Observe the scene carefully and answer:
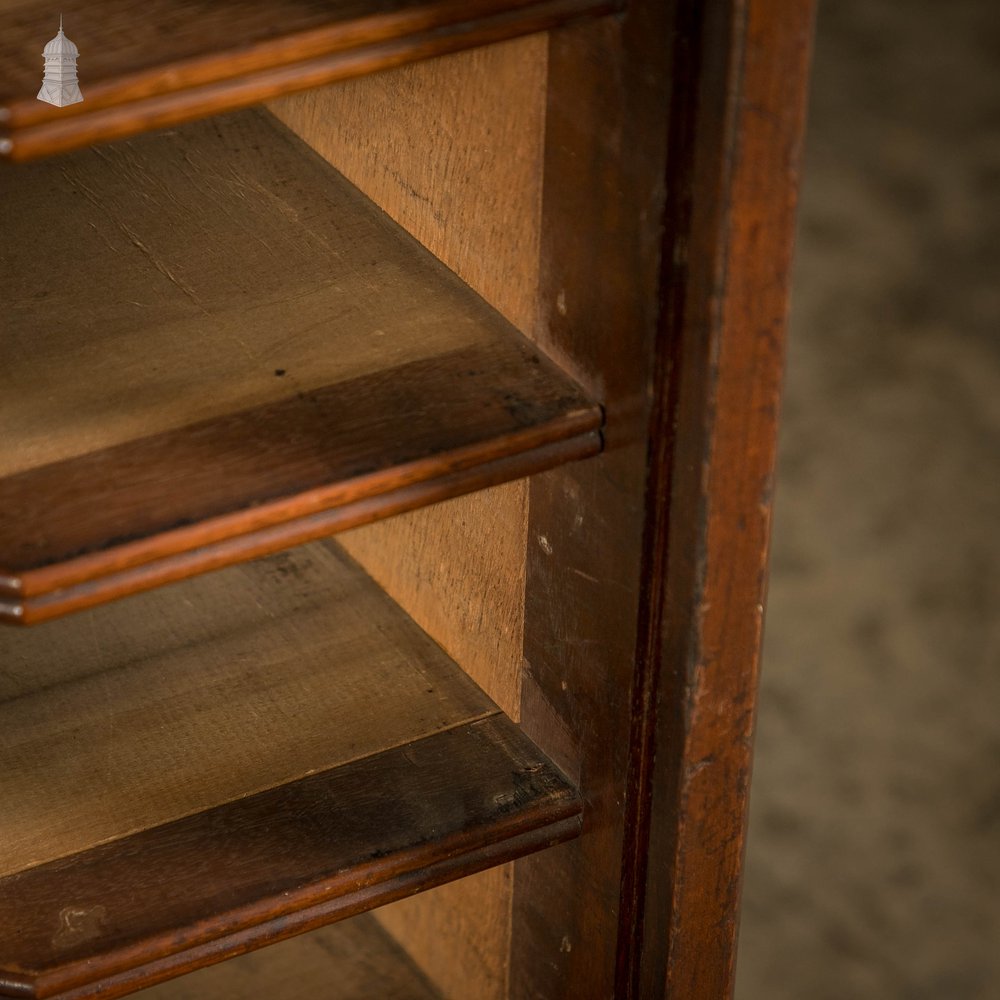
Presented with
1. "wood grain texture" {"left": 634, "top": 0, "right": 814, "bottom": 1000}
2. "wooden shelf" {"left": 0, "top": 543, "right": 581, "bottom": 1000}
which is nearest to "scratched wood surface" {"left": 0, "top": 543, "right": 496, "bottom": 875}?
"wooden shelf" {"left": 0, "top": 543, "right": 581, "bottom": 1000}

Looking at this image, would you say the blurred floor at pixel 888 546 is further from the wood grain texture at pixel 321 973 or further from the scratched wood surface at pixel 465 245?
the scratched wood surface at pixel 465 245

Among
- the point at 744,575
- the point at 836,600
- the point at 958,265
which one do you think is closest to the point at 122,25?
the point at 744,575

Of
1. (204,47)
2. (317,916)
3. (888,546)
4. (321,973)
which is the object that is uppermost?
(204,47)

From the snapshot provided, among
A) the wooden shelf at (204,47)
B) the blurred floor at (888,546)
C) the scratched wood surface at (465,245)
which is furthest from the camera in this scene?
the blurred floor at (888,546)

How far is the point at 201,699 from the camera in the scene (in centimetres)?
100

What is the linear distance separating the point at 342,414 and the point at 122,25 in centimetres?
20

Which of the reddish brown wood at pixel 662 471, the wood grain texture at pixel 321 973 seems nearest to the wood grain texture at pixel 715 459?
the reddish brown wood at pixel 662 471

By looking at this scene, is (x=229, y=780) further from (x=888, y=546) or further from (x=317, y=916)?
(x=888, y=546)

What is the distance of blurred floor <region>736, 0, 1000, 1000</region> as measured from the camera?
2.06m

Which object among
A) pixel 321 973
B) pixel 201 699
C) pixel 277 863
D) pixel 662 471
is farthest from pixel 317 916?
pixel 321 973

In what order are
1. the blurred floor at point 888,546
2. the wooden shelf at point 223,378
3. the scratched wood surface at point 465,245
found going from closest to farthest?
the wooden shelf at point 223,378 → the scratched wood surface at point 465,245 → the blurred floor at point 888,546

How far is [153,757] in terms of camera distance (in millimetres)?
954

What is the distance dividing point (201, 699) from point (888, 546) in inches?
63.0

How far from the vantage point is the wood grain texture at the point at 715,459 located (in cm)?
68
